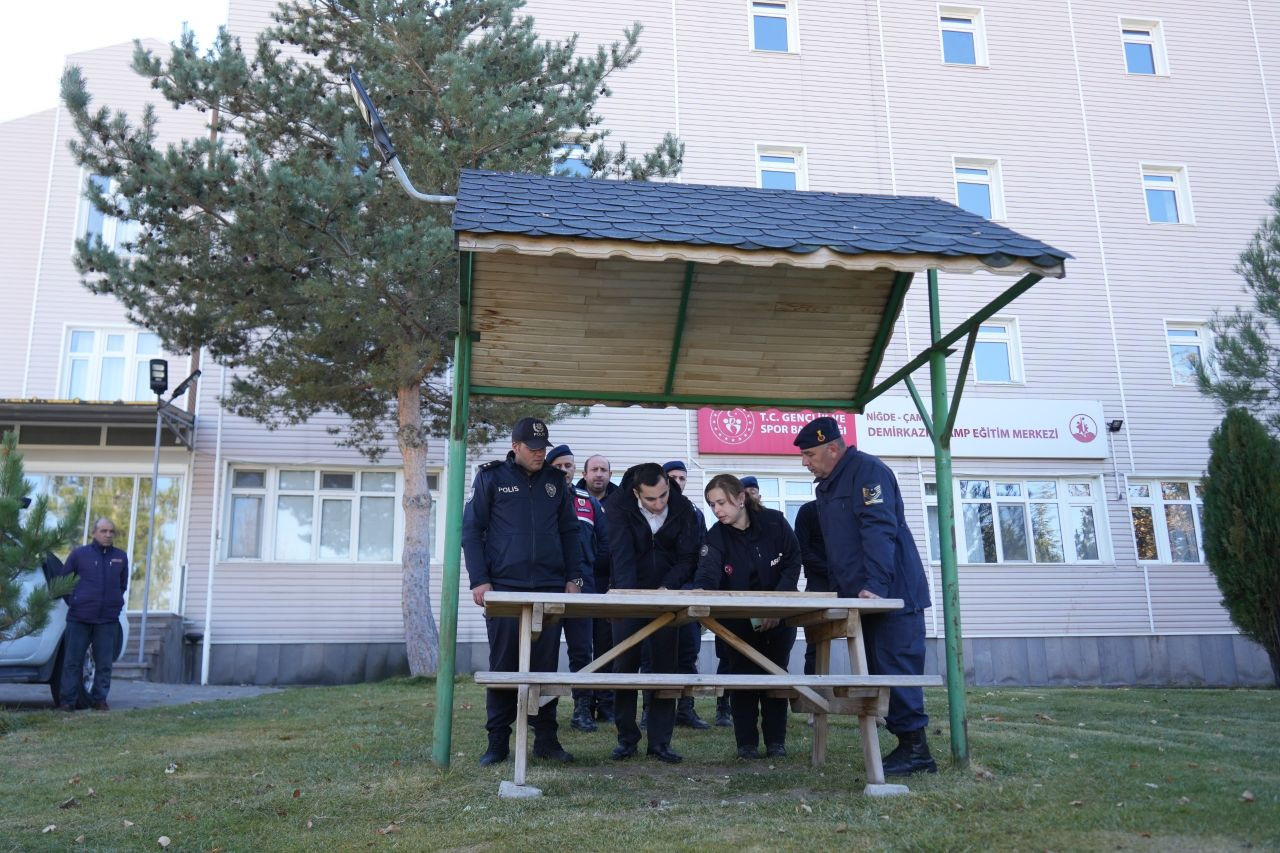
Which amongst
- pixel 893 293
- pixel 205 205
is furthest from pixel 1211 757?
pixel 205 205

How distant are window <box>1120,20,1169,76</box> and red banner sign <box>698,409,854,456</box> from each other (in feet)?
35.3

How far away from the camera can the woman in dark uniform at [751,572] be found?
6.20 meters

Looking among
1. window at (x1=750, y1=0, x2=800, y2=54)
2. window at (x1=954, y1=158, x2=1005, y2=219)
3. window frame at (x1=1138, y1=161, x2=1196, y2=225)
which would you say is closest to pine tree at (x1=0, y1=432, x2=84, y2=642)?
window at (x1=750, y1=0, x2=800, y2=54)

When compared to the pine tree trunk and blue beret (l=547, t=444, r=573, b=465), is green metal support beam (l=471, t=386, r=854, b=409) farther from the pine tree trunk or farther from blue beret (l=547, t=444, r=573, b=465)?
the pine tree trunk

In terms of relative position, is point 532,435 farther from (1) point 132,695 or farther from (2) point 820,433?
(1) point 132,695

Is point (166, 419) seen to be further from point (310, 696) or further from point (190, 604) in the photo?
point (310, 696)

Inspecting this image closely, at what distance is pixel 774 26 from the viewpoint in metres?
21.1

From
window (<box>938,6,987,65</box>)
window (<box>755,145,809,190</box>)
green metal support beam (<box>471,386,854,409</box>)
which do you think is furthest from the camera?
window (<box>938,6,987,65</box>)

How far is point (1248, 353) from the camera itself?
14570 millimetres

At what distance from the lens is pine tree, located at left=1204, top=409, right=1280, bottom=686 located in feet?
45.1

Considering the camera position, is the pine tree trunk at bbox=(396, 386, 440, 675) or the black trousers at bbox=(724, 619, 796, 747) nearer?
the black trousers at bbox=(724, 619, 796, 747)

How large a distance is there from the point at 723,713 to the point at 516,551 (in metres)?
Answer: 2.90

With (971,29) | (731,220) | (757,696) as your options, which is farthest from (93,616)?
(971,29)

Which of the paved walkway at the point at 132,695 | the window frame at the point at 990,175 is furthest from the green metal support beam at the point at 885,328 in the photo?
the window frame at the point at 990,175
